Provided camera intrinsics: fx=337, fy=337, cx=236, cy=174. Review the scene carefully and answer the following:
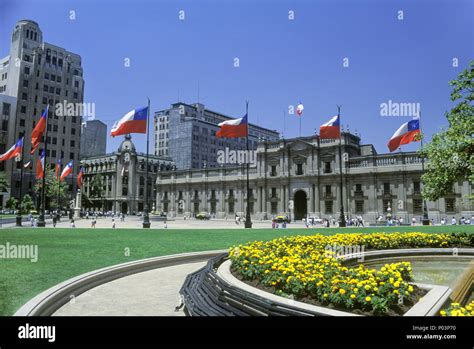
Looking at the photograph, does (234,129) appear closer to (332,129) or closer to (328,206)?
(332,129)

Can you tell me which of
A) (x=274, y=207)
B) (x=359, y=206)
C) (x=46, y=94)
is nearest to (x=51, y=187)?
(x=46, y=94)

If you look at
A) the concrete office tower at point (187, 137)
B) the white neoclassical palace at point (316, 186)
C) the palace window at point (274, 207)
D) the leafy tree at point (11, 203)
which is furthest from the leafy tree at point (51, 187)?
the palace window at point (274, 207)

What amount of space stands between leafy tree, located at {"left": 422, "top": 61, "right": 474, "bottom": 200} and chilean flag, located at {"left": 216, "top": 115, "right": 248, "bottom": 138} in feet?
57.7

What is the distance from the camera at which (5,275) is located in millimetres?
8859

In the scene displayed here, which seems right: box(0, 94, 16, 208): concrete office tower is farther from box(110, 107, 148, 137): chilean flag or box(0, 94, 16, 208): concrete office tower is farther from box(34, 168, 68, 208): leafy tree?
box(110, 107, 148, 137): chilean flag

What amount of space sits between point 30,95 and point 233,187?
51016 mm

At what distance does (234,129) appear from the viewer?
31.3 m

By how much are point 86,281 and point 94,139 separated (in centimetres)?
12209

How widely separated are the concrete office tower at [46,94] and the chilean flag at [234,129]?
1903 inches

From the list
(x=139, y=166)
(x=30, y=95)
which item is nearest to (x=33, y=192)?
(x=30, y=95)

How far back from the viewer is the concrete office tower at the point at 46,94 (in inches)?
2832

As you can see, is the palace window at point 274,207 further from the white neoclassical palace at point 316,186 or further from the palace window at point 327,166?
the palace window at point 327,166

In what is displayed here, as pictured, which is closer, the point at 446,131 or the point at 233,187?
the point at 446,131
